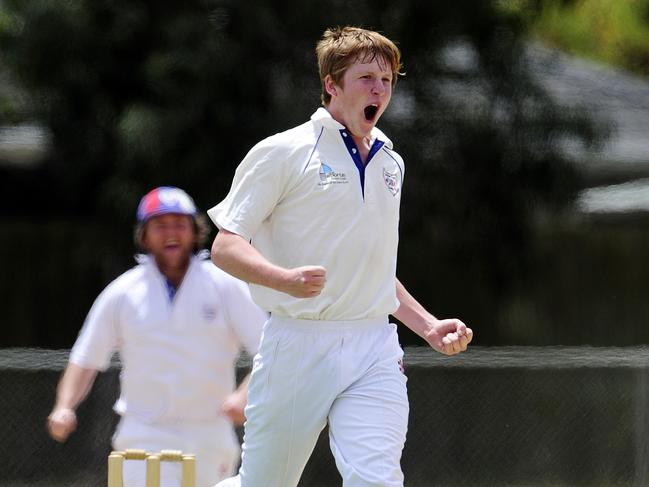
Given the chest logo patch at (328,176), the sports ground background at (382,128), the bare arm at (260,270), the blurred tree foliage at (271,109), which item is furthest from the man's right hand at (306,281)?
the blurred tree foliage at (271,109)

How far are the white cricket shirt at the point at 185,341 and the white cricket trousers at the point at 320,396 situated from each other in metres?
0.83

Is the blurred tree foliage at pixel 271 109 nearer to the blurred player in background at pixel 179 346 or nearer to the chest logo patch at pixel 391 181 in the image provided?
the blurred player in background at pixel 179 346

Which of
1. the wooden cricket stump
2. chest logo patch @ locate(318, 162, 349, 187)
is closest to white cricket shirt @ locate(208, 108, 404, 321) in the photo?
chest logo patch @ locate(318, 162, 349, 187)

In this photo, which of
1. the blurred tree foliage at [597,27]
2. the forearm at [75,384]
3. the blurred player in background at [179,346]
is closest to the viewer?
the blurred player in background at [179,346]

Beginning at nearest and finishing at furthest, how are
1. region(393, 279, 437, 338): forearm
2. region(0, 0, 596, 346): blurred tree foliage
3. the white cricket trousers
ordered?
the white cricket trousers < region(393, 279, 437, 338): forearm < region(0, 0, 596, 346): blurred tree foliage

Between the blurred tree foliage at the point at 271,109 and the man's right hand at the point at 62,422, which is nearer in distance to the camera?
the man's right hand at the point at 62,422

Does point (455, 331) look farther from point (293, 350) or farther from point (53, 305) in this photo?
point (53, 305)

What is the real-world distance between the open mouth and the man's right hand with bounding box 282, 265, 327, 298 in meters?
0.71

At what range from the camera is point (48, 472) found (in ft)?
26.5

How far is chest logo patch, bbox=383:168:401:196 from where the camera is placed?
4507 mm

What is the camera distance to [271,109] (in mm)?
10672

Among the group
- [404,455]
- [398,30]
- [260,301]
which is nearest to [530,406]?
[404,455]

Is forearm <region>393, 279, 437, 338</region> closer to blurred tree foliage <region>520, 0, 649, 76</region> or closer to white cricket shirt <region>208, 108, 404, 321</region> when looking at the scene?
white cricket shirt <region>208, 108, 404, 321</region>

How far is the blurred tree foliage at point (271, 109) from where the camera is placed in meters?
10.4
